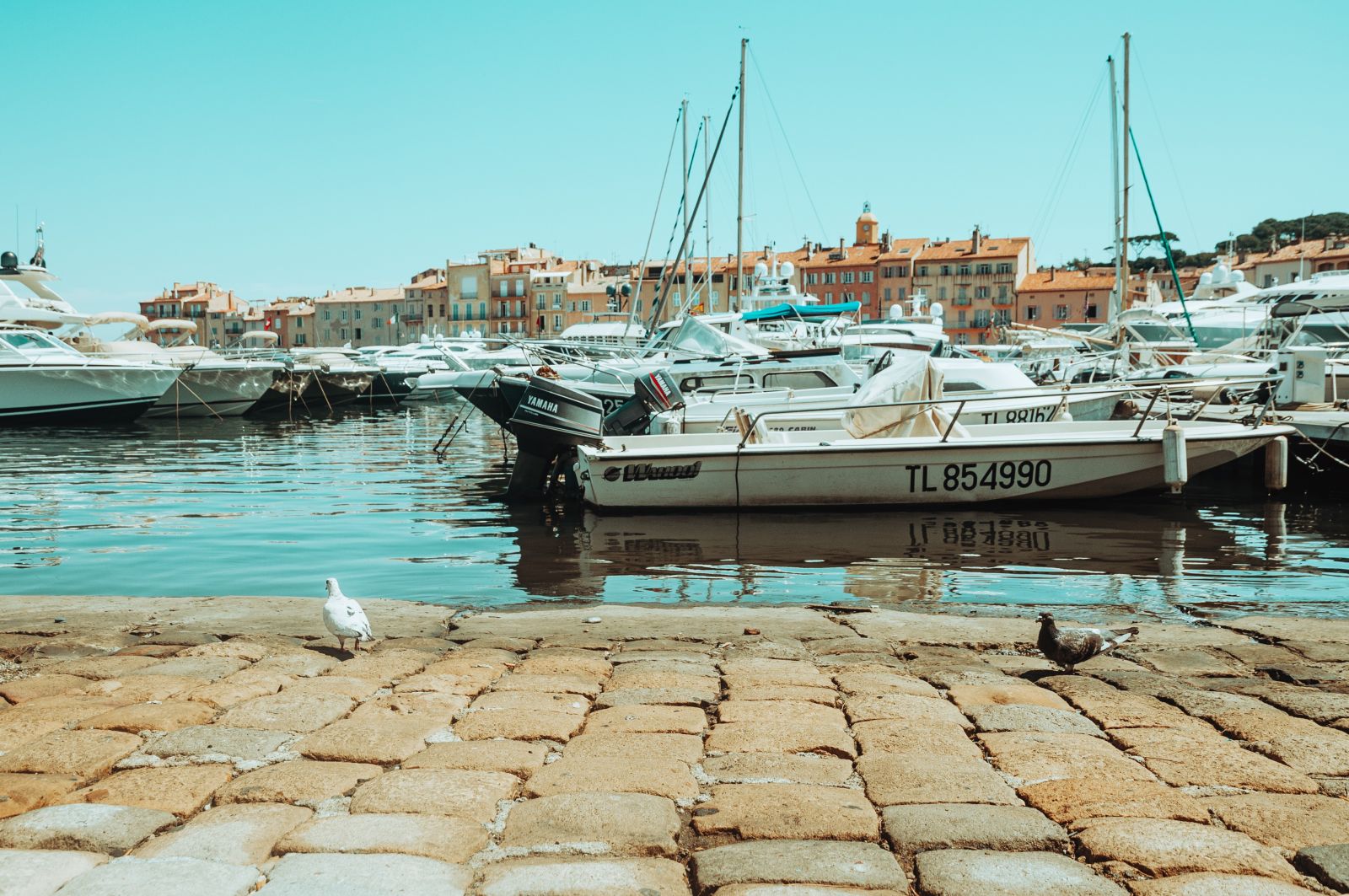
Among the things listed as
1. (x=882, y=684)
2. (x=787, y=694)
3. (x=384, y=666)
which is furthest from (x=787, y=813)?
(x=384, y=666)

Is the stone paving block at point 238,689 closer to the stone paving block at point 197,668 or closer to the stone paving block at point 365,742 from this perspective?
the stone paving block at point 197,668

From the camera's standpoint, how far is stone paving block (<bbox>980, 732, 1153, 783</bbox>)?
3.39 m

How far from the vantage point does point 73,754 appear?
351 centimetres

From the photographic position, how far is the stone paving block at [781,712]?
3947 mm

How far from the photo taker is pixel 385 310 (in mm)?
114062

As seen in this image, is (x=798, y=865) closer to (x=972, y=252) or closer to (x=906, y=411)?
(x=906, y=411)

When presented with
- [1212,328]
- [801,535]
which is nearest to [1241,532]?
[801,535]

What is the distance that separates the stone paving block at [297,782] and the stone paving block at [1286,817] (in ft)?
8.04

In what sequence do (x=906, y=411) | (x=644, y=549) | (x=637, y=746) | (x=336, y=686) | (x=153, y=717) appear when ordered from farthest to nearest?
(x=906, y=411), (x=644, y=549), (x=336, y=686), (x=153, y=717), (x=637, y=746)

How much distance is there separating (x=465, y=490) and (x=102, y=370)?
17.2 m

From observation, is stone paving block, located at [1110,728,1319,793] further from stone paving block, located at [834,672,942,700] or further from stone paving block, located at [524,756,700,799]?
stone paving block, located at [524,756,700,799]

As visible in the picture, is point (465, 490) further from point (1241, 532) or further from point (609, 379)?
point (1241, 532)

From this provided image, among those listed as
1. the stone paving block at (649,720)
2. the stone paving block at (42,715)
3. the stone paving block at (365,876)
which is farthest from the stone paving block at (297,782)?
the stone paving block at (42,715)

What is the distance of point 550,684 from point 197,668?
1533 mm
